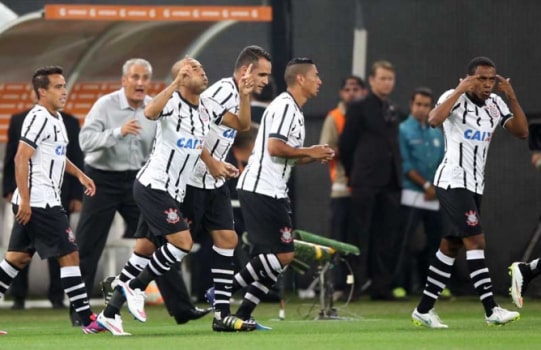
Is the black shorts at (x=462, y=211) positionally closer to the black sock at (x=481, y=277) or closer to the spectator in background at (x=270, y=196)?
the black sock at (x=481, y=277)

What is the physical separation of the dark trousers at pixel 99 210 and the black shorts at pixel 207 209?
1523 millimetres

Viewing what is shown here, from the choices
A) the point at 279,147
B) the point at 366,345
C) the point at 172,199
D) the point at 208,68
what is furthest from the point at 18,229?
the point at 208,68

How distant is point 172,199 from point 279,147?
87cm

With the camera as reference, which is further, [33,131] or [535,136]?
[535,136]

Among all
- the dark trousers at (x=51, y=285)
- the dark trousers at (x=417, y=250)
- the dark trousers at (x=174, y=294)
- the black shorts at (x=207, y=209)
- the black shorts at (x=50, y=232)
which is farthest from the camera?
the dark trousers at (x=417, y=250)

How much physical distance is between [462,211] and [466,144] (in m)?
0.53

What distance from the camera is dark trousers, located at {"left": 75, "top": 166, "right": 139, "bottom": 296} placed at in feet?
45.1

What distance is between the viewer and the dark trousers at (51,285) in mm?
16344

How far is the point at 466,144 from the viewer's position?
495 inches

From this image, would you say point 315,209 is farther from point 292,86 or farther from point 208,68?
point 292,86

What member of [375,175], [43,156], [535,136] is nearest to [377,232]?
[375,175]

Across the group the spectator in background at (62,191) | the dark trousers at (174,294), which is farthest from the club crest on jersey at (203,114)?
the spectator in background at (62,191)

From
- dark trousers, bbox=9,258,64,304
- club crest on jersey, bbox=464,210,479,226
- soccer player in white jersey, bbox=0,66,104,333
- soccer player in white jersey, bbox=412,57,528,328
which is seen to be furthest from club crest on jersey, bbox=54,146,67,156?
dark trousers, bbox=9,258,64,304

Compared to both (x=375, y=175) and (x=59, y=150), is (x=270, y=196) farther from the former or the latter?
(x=375, y=175)
